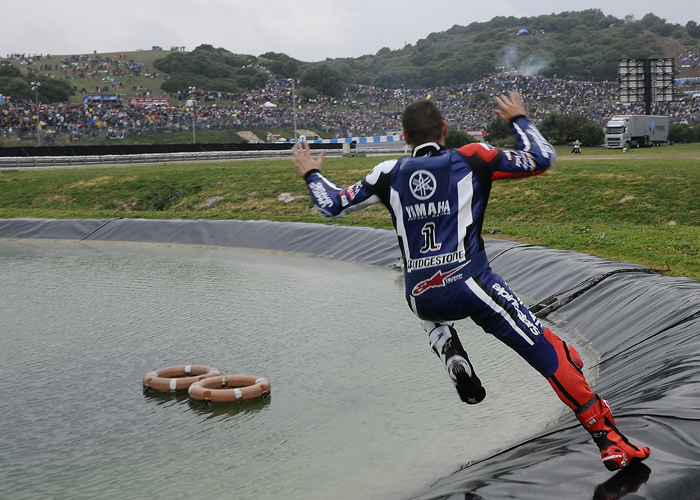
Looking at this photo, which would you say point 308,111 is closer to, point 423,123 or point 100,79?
point 100,79

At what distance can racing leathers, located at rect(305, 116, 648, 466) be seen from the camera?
428 cm

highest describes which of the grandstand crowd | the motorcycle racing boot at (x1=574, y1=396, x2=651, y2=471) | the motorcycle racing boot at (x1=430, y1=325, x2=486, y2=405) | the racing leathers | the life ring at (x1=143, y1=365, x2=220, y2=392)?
the grandstand crowd

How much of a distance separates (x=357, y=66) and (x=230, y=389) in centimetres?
19465

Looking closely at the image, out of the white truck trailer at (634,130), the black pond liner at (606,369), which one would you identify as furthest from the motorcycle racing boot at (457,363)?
the white truck trailer at (634,130)

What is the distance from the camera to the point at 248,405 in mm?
7484

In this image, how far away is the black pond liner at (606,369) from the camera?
158 inches

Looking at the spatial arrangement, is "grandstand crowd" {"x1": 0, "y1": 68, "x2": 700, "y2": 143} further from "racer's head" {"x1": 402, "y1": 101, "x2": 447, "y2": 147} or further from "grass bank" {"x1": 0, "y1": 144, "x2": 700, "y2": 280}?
"racer's head" {"x1": 402, "y1": 101, "x2": 447, "y2": 147}

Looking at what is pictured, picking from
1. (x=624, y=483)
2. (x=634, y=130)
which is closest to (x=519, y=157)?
(x=624, y=483)

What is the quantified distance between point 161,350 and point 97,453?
11.1 feet

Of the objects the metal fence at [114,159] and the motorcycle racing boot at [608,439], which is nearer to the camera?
the motorcycle racing boot at [608,439]

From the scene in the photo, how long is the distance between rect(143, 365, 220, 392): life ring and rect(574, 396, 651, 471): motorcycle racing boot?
4.74m

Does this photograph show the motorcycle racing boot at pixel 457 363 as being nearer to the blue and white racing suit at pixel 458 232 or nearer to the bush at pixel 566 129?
the blue and white racing suit at pixel 458 232

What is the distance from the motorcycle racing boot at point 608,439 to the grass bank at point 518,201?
6.79 metres

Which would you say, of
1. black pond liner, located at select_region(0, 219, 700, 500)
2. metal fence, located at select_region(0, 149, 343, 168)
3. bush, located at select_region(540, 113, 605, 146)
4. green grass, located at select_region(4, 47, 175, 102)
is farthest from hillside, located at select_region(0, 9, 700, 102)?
black pond liner, located at select_region(0, 219, 700, 500)
